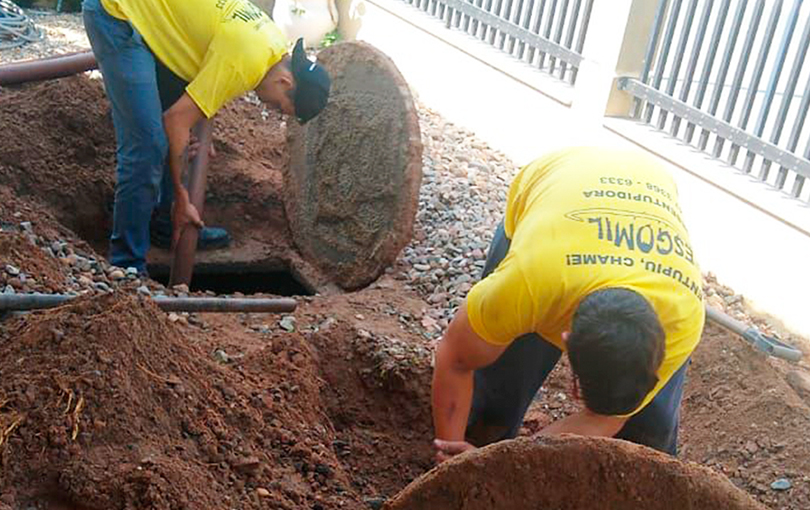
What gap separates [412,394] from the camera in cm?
378

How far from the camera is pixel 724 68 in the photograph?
17.9 feet

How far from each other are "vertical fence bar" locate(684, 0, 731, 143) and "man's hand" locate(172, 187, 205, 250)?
9.60 feet

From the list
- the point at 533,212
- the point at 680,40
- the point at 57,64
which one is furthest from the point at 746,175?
the point at 57,64

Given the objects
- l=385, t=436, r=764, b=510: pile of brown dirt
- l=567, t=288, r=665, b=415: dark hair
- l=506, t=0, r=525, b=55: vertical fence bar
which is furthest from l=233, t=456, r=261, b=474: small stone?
l=506, t=0, r=525, b=55: vertical fence bar

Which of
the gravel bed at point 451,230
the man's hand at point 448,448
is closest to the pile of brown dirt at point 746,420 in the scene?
the gravel bed at point 451,230

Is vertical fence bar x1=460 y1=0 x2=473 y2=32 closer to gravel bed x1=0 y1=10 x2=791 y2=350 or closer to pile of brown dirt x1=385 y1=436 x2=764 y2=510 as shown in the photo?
gravel bed x1=0 y1=10 x2=791 y2=350

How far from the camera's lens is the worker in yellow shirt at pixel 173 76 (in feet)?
13.6

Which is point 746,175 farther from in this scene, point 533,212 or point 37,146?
point 37,146

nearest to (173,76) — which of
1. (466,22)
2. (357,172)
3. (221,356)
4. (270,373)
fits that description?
(357,172)

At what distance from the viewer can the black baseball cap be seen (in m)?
4.32

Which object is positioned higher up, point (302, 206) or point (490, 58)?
point (490, 58)

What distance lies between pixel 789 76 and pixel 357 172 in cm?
237

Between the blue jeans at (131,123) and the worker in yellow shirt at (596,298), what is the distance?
2.18 meters

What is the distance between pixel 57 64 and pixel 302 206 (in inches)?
60.6
